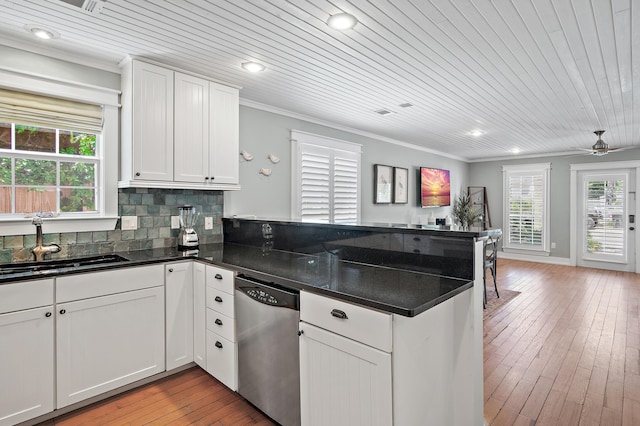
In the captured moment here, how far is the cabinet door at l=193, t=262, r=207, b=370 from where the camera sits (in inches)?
101

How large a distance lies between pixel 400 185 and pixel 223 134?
12.1 ft

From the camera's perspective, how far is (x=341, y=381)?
1580 millimetres

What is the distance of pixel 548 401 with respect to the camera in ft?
7.59

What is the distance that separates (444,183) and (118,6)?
21.4ft

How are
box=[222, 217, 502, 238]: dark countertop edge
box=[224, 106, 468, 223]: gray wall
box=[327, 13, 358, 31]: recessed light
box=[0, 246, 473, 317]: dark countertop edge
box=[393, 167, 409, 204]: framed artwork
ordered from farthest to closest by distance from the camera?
box=[393, 167, 409, 204]: framed artwork
box=[224, 106, 468, 223]: gray wall
box=[327, 13, 358, 31]: recessed light
box=[222, 217, 502, 238]: dark countertop edge
box=[0, 246, 473, 317]: dark countertop edge

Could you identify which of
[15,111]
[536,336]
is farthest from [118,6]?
[536,336]

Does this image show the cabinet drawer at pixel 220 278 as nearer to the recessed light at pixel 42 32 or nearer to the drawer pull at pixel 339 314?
the drawer pull at pixel 339 314

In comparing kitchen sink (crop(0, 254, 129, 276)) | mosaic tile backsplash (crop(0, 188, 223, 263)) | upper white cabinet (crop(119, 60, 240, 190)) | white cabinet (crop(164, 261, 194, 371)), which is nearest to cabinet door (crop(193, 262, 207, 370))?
white cabinet (crop(164, 261, 194, 371))

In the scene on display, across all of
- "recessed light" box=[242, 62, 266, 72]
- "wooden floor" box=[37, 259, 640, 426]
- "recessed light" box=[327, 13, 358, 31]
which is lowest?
"wooden floor" box=[37, 259, 640, 426]

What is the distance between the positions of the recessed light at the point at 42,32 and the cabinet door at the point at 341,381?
97.4 inches

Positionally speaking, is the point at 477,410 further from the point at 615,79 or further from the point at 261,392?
the point at 615,79

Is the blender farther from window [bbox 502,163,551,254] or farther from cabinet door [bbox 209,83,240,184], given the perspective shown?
window [bbox 502,163,551,254]

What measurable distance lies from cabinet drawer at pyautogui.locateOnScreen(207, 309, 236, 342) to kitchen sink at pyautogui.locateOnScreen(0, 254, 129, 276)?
726 mm

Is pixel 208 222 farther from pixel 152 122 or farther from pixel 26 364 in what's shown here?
pixel 26 364
